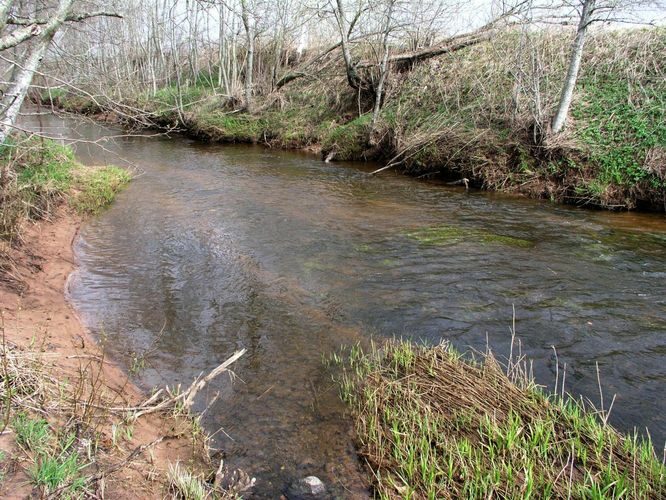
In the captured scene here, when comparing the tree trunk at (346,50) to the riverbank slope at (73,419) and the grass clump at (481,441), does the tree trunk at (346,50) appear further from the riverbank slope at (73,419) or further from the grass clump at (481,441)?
the grass clump at (481,441)

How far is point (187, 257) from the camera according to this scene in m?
7.36

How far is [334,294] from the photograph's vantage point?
6.10 metres

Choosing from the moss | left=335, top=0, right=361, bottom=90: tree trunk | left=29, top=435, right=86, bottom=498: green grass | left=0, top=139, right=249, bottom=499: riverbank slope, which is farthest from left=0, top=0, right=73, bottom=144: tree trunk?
left=335, top=0, right=361, bottom=90: tree trunk

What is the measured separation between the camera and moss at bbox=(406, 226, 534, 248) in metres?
8.19

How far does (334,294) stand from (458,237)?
3.44 meters

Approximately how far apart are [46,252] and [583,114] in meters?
12.9

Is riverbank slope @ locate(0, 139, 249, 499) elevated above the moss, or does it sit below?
below

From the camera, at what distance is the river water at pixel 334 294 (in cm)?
385

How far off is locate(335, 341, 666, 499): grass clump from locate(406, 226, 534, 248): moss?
4252mm

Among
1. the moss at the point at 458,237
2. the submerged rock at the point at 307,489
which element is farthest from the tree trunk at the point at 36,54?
the moss at the point at 458,237

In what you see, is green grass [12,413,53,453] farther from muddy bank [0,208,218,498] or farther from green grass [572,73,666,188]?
green grass [572,73,666,188]

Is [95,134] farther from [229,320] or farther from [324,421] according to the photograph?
[324,421]

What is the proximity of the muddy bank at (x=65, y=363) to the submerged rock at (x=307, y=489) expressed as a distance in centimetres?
69

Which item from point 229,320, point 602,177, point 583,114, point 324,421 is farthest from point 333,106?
point 324,421
